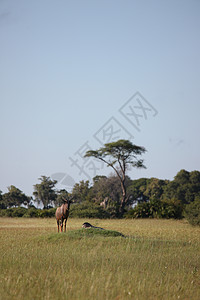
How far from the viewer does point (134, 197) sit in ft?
201

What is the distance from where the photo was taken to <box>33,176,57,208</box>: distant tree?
163 ft

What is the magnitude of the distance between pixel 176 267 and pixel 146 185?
59708 millimetres

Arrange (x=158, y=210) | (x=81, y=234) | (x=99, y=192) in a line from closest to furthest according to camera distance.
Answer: (x=81, y=234) → (x=158, y=210) → (x=99, y=192)

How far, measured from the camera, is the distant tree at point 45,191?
49.8m

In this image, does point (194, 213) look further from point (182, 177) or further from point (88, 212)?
point (182, 177)

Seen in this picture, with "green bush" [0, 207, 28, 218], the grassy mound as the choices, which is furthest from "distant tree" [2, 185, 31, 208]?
the grassy mound

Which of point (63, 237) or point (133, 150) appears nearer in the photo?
point (63, 237)

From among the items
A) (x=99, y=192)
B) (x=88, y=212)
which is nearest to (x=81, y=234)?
(x=88, y=212)

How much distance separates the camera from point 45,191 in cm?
4966

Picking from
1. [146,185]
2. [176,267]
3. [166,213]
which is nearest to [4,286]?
[176,267]

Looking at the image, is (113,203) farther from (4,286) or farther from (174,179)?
(4,286)

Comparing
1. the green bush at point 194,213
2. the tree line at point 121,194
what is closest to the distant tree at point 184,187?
the tree line at point 121,194

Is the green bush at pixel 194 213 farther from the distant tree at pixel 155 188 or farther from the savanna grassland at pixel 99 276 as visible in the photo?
the distant tree at pixel 155 188

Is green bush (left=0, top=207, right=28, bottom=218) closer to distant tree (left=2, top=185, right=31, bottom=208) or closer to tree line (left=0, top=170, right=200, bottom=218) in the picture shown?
→ tree line (left=0, top=170, right=200, bottom=218)
